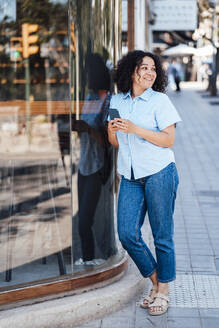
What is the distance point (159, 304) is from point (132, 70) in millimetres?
1589

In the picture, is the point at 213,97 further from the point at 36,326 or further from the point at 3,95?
the point at 36,326

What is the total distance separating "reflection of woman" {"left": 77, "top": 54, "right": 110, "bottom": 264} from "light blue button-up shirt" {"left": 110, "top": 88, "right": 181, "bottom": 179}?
419 mm

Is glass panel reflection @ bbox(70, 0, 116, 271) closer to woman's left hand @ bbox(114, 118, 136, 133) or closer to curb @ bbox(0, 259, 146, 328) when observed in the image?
curb @ bbox(0, 259, 146, 328)

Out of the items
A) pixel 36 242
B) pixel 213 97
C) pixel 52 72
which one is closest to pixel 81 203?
pixel 36 242

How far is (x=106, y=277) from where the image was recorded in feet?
15.0

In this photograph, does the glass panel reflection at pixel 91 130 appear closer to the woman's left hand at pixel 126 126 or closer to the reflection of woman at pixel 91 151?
the reflection of woman at pixel 91 151

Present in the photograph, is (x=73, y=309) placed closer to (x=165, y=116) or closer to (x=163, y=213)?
(x=163, y=213)

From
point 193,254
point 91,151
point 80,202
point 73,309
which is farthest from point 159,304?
point 193,254

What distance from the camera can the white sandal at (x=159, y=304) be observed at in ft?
14.0

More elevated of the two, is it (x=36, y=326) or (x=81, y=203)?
(x=81, y=203)

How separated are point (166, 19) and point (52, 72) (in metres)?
3.38

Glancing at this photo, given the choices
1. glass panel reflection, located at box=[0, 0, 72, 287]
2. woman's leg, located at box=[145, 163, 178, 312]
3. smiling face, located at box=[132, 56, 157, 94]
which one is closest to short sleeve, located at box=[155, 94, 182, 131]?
smiling face, located at box=[132, 56, 157, 94]

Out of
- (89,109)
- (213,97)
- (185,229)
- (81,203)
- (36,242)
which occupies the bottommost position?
(213,97)

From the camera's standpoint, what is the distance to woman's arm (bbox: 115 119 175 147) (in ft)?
12.9
